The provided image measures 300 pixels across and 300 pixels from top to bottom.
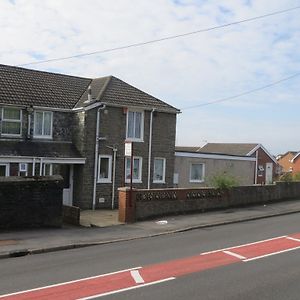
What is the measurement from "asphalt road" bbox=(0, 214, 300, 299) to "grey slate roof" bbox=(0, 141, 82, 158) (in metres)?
9.93

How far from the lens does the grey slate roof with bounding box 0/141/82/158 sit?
76.3 feet

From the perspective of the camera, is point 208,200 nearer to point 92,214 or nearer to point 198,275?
point 92,214

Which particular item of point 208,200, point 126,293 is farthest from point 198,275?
point 208,200

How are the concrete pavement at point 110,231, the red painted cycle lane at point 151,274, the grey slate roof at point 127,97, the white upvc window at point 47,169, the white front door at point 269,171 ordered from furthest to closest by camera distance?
the white front door at point 269,171 → the grey slate roof at point 127,97 → the white upvc window at point 47,169 → the concrete pavement at point 110,231 → the red painted cycle lane at point 151,274

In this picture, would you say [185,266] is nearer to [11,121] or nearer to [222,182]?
[222,182]

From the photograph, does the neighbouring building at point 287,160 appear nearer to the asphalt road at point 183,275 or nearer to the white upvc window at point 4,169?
the white upvc window at point 4,169

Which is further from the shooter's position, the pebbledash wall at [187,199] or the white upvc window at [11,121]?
the white upvc window at [11,121]

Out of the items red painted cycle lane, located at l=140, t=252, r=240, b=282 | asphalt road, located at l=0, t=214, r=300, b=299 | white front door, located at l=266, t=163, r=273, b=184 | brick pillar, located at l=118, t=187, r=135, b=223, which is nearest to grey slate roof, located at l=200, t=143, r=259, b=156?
white front door, located at l=266, t=163, r=273, b=184

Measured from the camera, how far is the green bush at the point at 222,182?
73.2ft

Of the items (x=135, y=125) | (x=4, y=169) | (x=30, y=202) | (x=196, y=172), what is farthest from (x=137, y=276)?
(x=196, y=172)

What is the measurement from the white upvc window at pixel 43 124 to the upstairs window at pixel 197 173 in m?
10.8

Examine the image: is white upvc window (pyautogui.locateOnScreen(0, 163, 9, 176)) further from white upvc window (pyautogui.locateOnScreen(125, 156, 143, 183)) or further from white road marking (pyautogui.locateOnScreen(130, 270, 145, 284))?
white road marking (pyautogui.locateOnScreen(130, 270, 145, 284))

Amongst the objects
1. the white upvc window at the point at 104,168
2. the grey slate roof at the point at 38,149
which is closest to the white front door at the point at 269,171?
the white upvc window at the point at 104,168

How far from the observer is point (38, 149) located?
2411 cm
